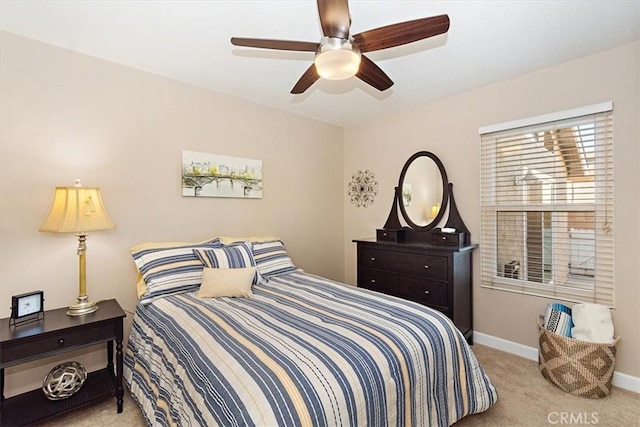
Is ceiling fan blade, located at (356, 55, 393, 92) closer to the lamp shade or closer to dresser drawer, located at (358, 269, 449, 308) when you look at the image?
dresser drawer, located at (358, 269, 449, 308)

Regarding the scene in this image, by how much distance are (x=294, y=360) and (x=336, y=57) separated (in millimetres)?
1414

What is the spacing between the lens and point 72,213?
195 cm

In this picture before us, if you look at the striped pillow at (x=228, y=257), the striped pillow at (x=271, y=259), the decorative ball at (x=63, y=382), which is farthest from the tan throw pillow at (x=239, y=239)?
the decorative ball at (x=63, y=382)

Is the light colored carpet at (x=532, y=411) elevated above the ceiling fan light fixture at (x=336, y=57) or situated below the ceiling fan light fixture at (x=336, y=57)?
below

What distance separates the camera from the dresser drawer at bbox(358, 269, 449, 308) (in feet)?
9.12

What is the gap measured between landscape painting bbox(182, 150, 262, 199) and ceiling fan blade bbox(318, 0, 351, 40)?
1.85m

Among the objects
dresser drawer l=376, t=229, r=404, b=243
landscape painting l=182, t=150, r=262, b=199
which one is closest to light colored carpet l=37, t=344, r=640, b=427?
dresser drawer l=376, t=229, r=404, b=243

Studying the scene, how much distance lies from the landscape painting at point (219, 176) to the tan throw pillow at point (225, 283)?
0.93 metres

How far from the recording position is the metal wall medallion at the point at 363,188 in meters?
3.92

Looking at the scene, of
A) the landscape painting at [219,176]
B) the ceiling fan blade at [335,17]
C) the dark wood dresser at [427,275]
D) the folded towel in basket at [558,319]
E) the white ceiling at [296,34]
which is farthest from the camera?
the landscape painting at [219,176]

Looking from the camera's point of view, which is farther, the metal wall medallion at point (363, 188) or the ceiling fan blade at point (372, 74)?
the metal wall medallion at point (363, 188)

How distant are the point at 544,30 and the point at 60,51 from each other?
10.9 ft

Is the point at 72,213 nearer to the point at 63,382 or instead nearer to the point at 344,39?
the point at 63,382

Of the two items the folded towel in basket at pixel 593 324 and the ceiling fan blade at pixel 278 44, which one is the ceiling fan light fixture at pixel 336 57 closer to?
the ceiling fan blade at pixel 278 44
